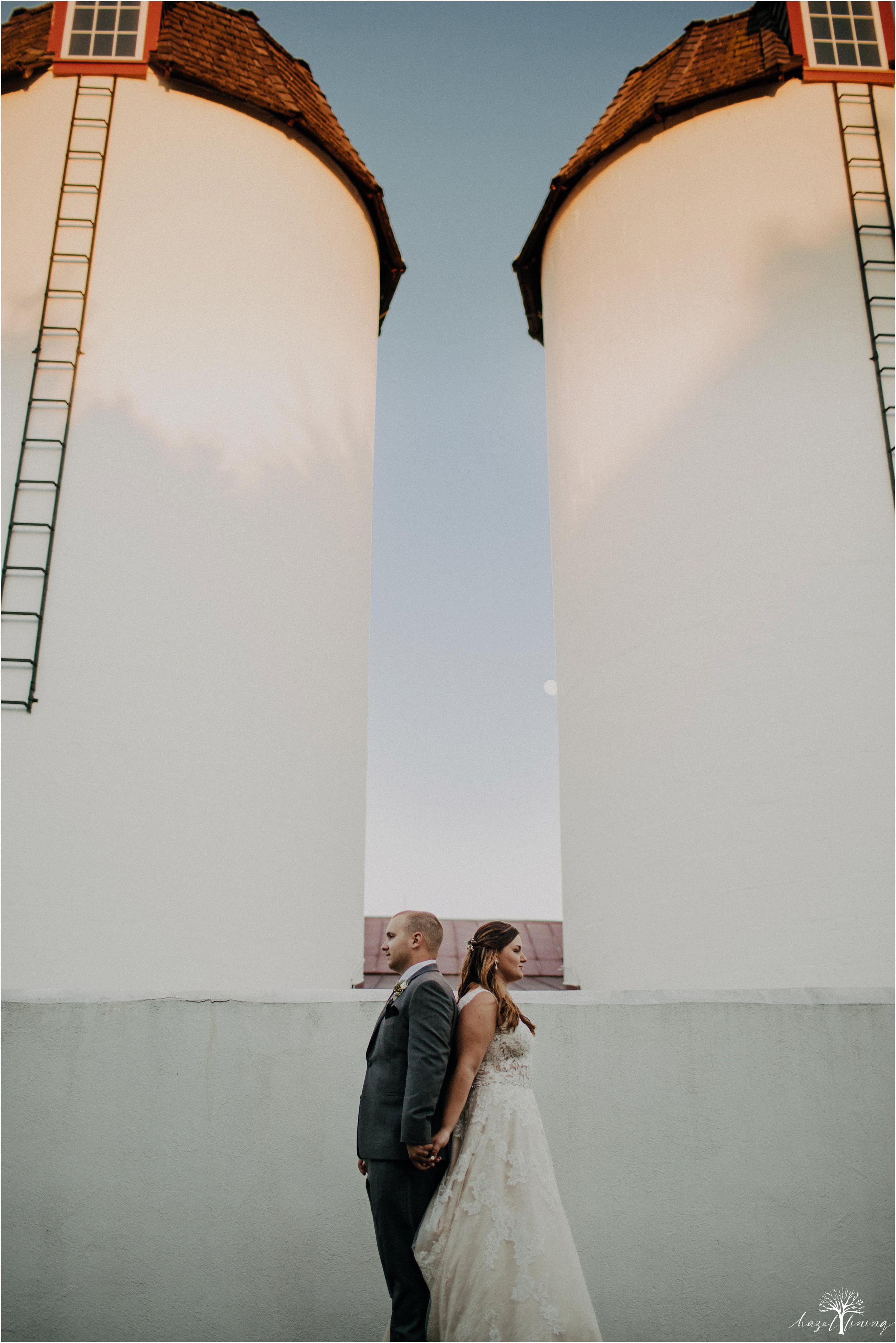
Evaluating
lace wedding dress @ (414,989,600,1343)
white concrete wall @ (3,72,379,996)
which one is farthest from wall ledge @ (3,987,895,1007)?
white concrete wall @ (3,72,379,996)

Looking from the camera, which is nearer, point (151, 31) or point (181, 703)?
point (181, 703)

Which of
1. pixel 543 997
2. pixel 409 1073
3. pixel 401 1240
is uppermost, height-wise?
pixel 543 997

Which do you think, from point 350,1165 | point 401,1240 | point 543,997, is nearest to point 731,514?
point 543,997

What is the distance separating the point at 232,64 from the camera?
11039mm

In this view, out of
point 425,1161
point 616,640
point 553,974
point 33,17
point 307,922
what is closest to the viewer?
point 425,1161

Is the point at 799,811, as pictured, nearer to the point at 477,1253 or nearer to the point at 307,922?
the point at 307,922

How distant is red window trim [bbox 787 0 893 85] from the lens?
1055cm

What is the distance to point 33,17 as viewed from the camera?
11.4m

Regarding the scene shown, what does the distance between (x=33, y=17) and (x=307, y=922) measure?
36.7 ft

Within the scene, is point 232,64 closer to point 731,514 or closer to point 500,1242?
point 731,514

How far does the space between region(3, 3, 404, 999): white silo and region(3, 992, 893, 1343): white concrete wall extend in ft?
11.1

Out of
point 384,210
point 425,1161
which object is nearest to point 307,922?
point 425,1161

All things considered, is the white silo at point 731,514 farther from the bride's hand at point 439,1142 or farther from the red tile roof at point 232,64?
the bride's hand at point 439,1142

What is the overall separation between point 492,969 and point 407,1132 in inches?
27.8
